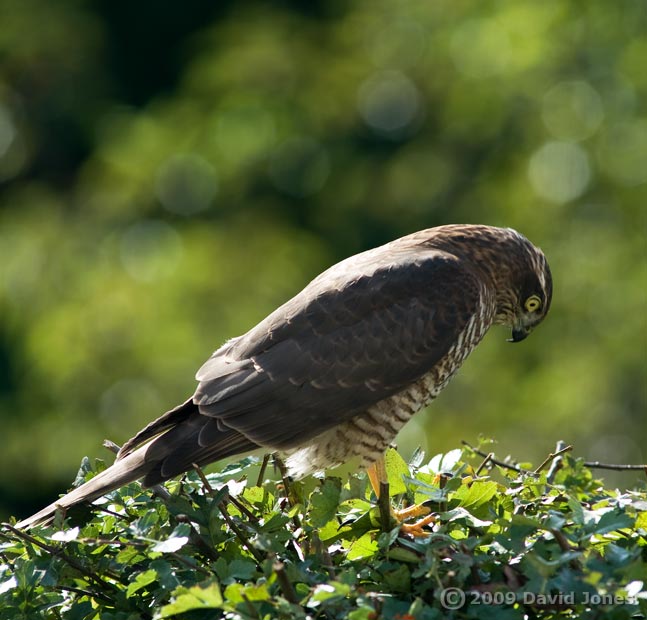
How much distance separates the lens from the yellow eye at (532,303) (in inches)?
180

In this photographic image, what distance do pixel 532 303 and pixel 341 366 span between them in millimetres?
1100

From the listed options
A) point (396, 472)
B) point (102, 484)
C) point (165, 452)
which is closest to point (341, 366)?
point (165, 452)

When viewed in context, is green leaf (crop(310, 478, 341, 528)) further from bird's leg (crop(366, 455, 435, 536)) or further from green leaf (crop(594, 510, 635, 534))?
green leaf (crop(594, 510, 635, 534))

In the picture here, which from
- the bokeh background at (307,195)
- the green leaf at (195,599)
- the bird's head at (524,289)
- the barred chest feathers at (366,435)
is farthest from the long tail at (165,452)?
the bokeh background at (307,195)

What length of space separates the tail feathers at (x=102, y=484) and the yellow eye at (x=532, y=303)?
1.80 m

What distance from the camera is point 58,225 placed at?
10234 mm

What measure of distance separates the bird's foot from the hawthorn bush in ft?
0.34

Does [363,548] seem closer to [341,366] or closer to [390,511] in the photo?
[390,511]

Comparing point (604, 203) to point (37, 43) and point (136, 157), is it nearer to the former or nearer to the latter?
point (136, 157)

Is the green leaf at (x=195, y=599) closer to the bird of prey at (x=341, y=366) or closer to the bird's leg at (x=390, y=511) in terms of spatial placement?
the bird's leg at (x=390, y=511)

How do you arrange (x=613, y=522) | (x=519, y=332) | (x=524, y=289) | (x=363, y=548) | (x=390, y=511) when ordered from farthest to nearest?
1. (x=519, y=332)
2. (x=524, y=289)
3. (x=390, y=511)
4. (x=363, y=548)
5. (x=613, y=522)

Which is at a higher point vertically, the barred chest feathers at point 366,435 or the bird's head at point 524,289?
the bird's head at point 524,289

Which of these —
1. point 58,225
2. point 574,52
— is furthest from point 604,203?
point 58,225

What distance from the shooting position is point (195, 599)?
2199 millimetres
